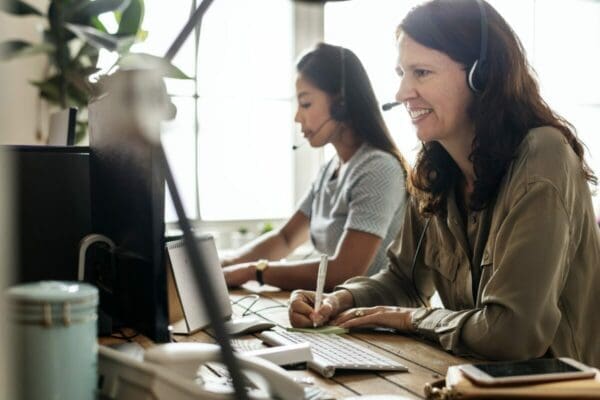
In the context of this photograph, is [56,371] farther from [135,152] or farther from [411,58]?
[411,58]

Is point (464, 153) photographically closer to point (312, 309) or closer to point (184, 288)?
point (312, 309)

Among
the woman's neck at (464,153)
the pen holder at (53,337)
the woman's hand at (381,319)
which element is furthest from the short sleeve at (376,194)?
the pen holder at (53,337)

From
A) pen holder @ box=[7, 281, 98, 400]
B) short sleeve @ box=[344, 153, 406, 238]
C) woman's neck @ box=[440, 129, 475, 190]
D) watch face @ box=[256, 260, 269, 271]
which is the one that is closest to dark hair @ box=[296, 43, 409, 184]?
short sleeve @ box=[344, 153, 406, 238]

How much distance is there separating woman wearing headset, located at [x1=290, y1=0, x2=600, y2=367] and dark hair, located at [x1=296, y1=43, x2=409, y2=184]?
0.65 metres

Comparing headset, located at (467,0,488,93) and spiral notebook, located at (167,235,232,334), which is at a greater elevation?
headset, located at (467,0,488,93)

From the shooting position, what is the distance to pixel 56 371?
2.26ft

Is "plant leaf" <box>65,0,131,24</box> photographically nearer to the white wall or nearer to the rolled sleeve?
the white wall

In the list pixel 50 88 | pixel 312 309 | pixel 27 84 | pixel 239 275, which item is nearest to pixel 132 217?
pixel 312 309

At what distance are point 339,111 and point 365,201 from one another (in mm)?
348

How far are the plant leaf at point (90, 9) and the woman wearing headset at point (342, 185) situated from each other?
66 centimetres

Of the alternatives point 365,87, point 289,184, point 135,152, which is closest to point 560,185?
point 135,152

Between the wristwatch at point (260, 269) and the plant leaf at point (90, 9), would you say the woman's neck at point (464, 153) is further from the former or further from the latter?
the plant leaf at point (90, 9)

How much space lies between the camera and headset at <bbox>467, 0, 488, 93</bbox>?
54.8 inches

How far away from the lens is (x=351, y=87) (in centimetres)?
231
